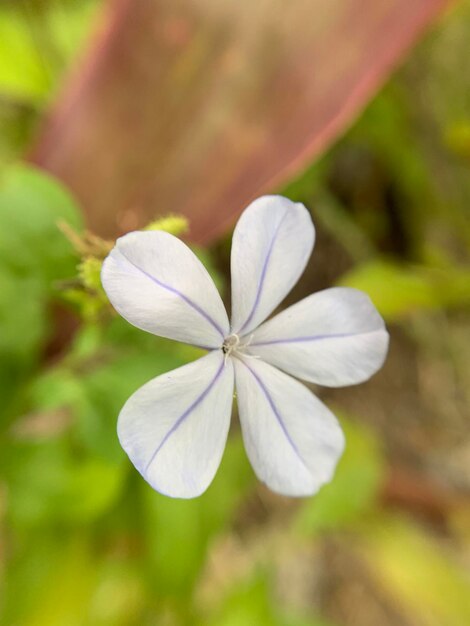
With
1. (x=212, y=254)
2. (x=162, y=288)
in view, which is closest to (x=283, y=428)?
(x=162, y=288)

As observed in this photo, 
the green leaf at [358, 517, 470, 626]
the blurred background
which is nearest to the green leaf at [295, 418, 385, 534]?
the blurred background

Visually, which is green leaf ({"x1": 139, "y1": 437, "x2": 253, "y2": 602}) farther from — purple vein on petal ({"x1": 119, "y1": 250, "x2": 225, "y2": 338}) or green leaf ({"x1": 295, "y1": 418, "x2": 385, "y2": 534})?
purple vein on petal ({"x1": 119, "y1": 250, "x2": 225, "y2": 338})

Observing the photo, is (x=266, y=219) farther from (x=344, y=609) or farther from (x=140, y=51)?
(x=344, y=609)

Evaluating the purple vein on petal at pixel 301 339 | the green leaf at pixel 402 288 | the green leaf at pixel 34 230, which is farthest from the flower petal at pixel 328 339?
the green leaf at pixel 402 288

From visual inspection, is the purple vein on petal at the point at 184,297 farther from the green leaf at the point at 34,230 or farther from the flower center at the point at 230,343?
the green leaf at the point at 34,230

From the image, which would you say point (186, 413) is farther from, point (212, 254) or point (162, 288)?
point (212, 254)
